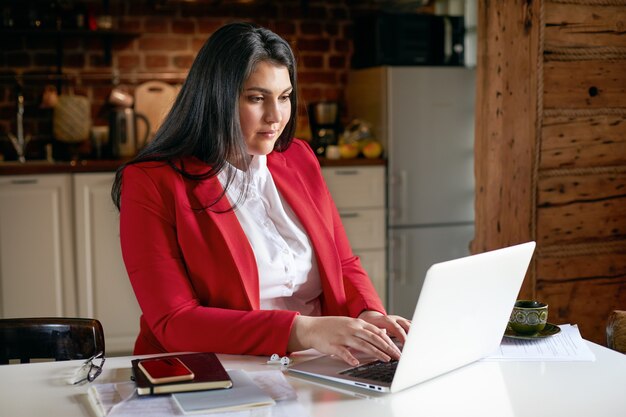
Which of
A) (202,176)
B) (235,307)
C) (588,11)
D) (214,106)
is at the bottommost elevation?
(235,307)

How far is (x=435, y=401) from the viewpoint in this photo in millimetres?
1232

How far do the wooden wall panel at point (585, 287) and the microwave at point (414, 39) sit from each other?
1.95 metres

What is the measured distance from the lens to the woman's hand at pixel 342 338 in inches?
54.4

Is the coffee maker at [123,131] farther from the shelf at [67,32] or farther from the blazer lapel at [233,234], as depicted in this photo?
the blazer lapel at [233,234]

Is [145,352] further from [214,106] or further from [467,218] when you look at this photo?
[467,218]

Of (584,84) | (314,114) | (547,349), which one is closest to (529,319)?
(547,349)

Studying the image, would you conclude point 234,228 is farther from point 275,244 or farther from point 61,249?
point 61,249

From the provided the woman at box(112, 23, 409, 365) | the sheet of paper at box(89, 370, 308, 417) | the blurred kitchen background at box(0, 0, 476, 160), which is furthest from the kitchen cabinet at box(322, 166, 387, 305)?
the sheet of paper at box(89, 370, 308, 417)

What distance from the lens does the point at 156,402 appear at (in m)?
1.19

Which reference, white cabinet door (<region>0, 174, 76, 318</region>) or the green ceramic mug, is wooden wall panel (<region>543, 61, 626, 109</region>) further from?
white cabinet door (<region>0, 174, 76, 318</region>)

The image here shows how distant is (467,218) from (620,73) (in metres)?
1.84

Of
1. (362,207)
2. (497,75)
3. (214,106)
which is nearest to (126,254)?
(214,106)

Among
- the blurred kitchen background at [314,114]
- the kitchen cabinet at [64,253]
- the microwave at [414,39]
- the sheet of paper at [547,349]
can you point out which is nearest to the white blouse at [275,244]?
the sheet of paper at [547,349]

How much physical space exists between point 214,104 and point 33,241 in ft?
8.79
